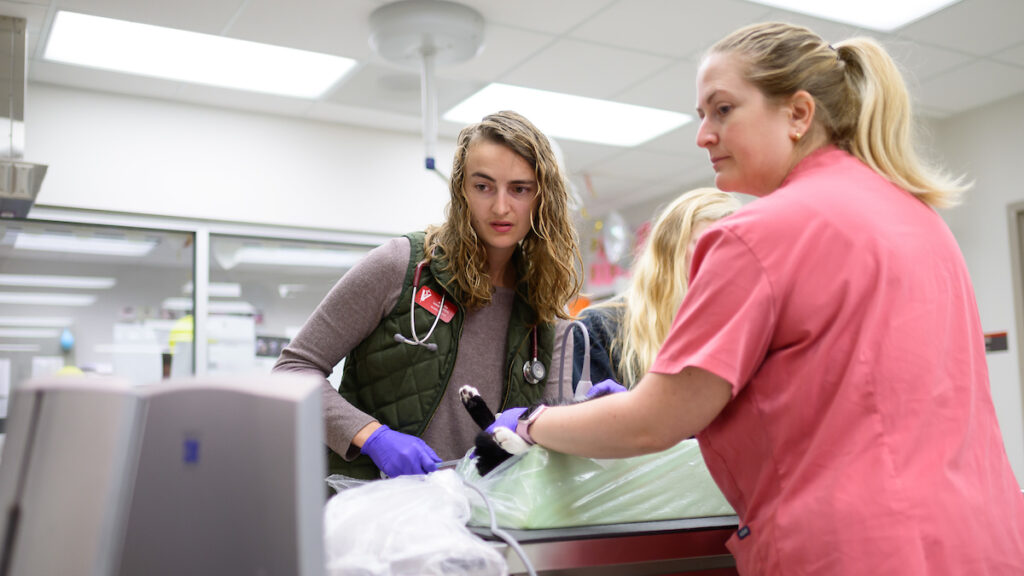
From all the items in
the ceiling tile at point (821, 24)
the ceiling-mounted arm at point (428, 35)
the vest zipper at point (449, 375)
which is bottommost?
the vest zipper at point (449, 375)

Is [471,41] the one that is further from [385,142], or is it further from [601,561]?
[601,561]

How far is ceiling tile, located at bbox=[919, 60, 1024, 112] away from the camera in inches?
151

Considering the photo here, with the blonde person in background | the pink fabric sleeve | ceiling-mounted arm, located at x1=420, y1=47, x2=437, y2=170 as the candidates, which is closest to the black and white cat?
the pink fabric sleeve

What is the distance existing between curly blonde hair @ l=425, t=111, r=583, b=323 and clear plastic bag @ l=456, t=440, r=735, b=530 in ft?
1.29

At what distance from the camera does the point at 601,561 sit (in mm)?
976

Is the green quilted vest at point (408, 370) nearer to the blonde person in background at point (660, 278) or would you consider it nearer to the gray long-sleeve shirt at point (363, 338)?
the gray long-sleeve shirt at point (363, 338)

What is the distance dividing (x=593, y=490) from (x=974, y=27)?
314cm

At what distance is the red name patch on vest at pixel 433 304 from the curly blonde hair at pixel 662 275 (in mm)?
605

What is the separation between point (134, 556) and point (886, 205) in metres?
0.81

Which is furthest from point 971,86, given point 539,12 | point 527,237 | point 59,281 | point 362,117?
point 59,281

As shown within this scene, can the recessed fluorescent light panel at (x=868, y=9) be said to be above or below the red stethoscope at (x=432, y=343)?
above

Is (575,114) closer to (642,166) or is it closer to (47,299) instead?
(642,166)

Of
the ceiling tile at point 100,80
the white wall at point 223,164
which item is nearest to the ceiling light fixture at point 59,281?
the white wall at point 223,164

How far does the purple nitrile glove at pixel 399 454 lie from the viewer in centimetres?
123
